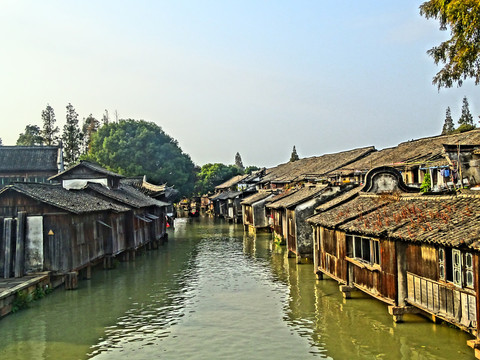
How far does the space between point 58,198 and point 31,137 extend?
213 feet

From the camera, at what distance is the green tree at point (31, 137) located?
80.3 meters

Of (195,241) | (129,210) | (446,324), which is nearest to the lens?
(446,324)

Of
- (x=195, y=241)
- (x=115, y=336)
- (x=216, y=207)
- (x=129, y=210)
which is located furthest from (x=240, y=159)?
(x=115, y=336)

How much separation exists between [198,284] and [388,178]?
35.0 ft

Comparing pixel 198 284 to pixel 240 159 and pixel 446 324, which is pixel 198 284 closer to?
pixel 446 324

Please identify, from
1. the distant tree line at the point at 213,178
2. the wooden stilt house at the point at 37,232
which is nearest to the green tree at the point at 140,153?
the distant tree line at the point at 213,178

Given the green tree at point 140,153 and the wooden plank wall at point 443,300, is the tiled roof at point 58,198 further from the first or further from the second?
the green tree at point 140,153

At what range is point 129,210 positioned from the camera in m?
30.9

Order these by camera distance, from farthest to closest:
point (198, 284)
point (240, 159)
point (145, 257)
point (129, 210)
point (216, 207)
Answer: point (240, 159) → point (216, 207) → point (145, 257) → point (129, 210) → point (198, 284)

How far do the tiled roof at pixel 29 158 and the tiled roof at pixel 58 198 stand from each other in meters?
31.7

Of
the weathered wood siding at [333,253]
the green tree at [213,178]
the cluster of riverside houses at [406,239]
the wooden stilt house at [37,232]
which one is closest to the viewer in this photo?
the cluster of riverside houses at [406,239]

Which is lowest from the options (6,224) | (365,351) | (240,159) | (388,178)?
(365,351)

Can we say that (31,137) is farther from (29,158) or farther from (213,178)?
(213,178)

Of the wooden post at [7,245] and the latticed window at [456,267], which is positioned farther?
the wooden post at [7,245]
